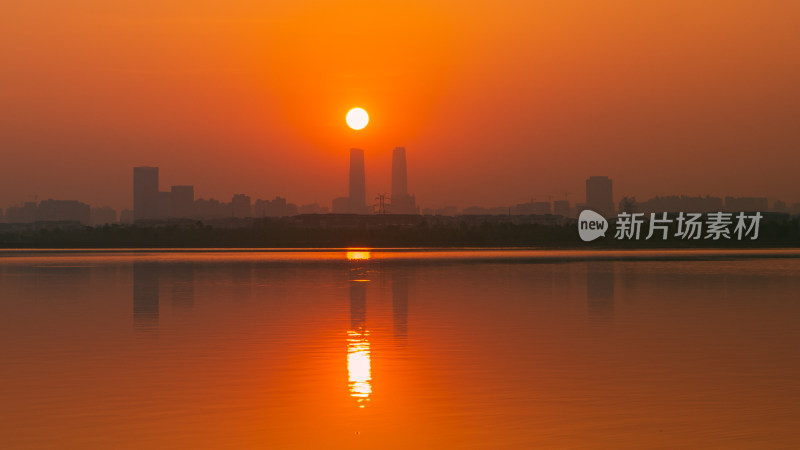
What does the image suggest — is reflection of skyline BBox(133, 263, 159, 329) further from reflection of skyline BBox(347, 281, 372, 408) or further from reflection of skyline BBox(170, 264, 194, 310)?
reflection of skyline BBox(347, 281, 372, 408)

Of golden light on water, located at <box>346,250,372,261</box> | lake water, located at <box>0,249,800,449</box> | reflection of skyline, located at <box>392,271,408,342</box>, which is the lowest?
lake water, located at <box>0,249,800,449</box>

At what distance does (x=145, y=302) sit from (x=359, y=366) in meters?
20.7

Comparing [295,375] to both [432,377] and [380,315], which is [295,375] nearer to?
[432,377]

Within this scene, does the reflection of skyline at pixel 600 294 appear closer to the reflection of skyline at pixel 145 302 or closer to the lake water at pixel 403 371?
the lake water at pixel 403 371

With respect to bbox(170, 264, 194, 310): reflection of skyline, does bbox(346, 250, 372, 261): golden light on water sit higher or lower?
higher

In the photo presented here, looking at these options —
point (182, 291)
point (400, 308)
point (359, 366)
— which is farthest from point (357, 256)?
point (359, 366)

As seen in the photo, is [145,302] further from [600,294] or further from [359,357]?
[359,357]

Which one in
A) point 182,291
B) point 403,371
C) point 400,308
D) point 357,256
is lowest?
point 403,371

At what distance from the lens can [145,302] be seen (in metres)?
40.7

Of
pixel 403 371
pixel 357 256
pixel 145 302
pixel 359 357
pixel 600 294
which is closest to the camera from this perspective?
pixel 403 371

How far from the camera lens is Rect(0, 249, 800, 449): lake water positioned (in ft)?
49.3

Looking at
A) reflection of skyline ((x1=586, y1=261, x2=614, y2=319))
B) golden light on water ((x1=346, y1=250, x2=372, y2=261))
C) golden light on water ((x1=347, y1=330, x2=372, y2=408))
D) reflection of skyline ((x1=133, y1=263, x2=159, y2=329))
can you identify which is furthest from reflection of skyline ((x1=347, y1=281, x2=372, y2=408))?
golden light on water ((x1=346, y1=250, x2=372, y2=261))

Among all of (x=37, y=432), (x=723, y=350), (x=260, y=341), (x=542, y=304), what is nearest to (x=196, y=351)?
(x=260, y=341)

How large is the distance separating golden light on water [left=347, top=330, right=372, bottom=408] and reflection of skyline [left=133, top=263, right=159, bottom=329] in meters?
7.16
